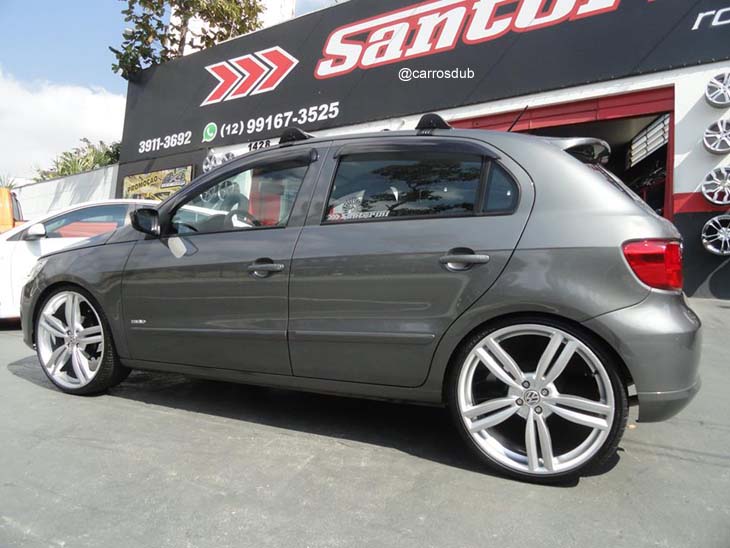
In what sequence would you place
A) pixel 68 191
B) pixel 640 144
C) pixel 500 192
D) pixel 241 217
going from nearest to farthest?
pixel 500 192 → pixel 241 217 → pixel 640 144 → pixel 68 191

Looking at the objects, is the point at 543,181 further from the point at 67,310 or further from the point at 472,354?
the point at 67,310

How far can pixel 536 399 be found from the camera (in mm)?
2287

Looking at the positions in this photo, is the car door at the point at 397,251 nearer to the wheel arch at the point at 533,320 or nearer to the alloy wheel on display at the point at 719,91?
the wheel arch at the point at 533,320

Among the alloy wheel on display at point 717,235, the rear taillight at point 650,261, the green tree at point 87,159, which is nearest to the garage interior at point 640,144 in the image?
the alloy wheel on display at point 717,235

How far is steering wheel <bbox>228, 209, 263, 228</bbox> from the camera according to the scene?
2.97 m

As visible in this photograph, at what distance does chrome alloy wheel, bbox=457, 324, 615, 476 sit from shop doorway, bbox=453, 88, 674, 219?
21.2ft

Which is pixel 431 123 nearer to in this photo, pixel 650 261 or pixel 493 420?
pixel 650 261

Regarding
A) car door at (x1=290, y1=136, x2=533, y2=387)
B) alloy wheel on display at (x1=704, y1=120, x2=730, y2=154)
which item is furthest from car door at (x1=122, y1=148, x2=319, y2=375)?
alloy wheel on display at (x1=704, y1=120, x2=730, y2=154)

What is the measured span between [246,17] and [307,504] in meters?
17.3

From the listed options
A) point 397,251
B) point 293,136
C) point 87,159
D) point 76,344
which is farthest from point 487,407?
point 87,159

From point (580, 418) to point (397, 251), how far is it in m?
1.12

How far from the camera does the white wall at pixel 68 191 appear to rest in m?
16.4

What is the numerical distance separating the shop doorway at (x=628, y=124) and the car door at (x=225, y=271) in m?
6.64

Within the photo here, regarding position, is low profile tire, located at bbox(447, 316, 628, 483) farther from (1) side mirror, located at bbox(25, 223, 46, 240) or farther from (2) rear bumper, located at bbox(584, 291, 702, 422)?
(1) side mirror, located at bbox(25, 223, 46, 240)
